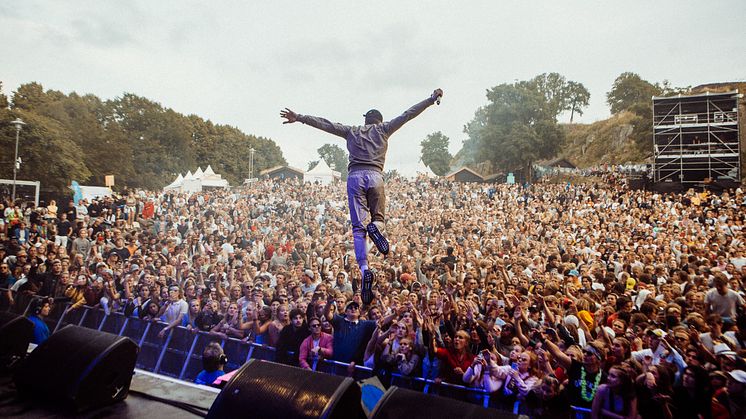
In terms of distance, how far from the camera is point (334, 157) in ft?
66.3

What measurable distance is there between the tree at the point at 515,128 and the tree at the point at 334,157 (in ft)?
19.6

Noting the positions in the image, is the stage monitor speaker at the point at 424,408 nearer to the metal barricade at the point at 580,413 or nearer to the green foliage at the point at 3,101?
the metal barricade at the point at 580,413

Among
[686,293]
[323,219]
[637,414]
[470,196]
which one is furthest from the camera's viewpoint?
[470,196]

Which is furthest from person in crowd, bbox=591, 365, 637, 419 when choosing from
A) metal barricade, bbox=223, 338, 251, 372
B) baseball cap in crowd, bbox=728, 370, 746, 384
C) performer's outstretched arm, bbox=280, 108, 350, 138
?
metal barricade, bbox=223, 338, 251, 372

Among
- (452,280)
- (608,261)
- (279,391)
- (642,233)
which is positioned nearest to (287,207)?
(452,280)

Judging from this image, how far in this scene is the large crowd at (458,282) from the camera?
10.9 feet

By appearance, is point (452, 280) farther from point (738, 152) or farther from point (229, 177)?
point (229, 177)

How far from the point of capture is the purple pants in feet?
10.9

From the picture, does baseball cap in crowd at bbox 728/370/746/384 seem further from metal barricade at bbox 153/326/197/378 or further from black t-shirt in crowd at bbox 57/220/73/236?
black t-shirt in crowd at bbox 57/220/73/236

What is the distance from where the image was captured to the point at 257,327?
484 centimetres

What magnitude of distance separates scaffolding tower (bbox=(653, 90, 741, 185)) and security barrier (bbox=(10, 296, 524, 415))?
14.0 metres

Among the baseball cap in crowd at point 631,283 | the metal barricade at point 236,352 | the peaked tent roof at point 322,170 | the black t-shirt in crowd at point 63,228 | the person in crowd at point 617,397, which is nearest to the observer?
the person in crowd at point 617,397

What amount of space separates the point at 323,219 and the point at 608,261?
674 centimetres

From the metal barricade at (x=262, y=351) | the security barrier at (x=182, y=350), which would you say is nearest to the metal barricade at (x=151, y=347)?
the security barrier at (x=182, y=350)
